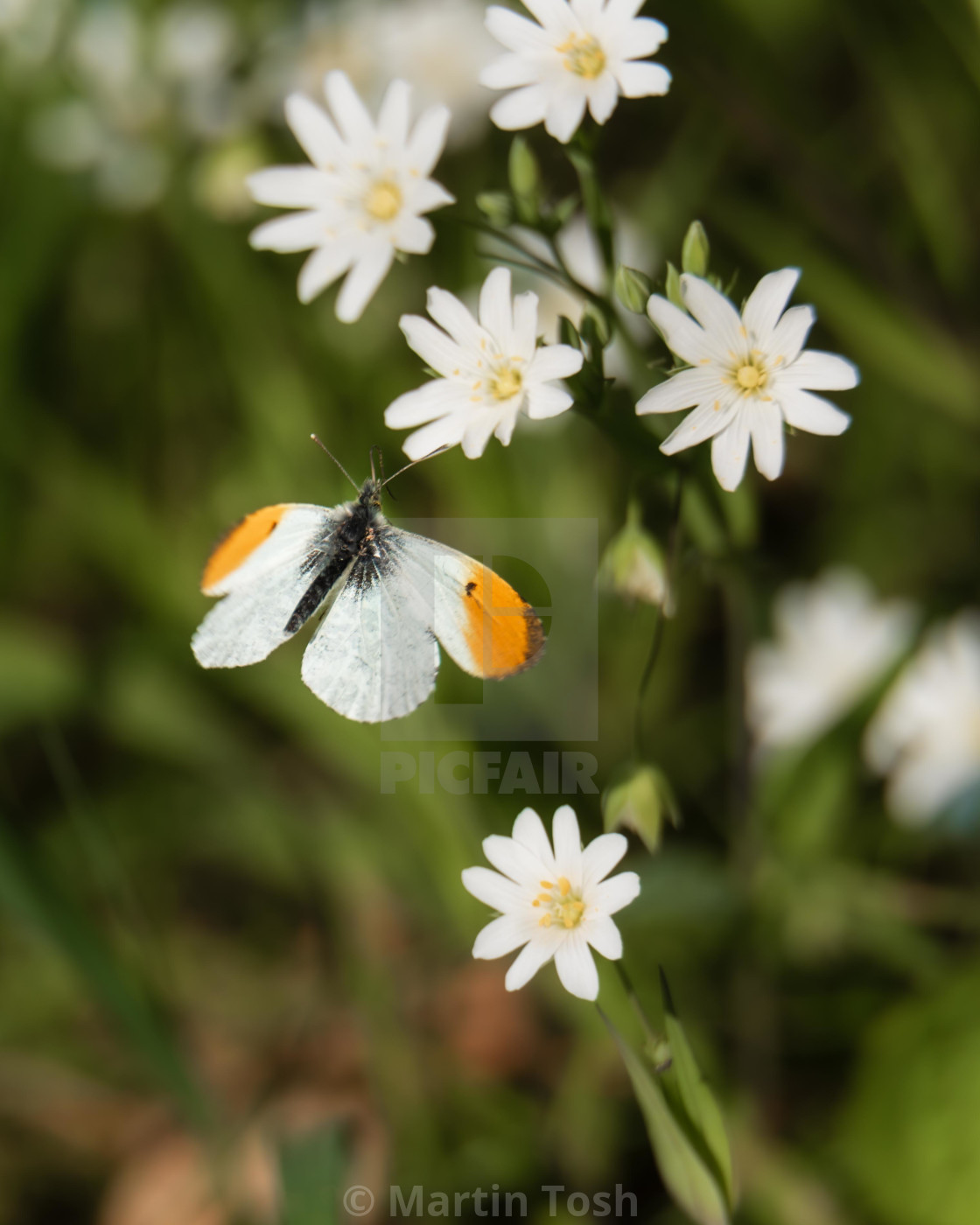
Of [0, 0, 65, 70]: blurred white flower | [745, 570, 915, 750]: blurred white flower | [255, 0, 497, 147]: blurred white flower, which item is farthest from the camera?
[0, 0, 65, 70]: blurred white flower

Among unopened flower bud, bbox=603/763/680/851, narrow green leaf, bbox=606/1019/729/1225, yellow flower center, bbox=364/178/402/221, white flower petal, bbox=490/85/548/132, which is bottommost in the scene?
narrow green leaf, bbox=606/1019/729/1225

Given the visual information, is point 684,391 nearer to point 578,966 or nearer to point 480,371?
point 480,371

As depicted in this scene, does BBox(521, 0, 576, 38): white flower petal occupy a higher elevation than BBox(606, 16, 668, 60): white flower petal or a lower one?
higher

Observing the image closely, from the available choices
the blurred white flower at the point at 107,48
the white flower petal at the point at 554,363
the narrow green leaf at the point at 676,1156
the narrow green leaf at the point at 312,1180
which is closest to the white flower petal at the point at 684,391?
the white flower petal at the point at 554,363

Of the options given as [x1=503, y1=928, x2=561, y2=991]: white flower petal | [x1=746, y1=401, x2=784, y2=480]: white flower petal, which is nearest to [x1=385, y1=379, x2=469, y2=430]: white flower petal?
[x1=746, y1=401, x2=784, y2=480]: white flower petal

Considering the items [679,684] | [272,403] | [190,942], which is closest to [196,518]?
[272,403]

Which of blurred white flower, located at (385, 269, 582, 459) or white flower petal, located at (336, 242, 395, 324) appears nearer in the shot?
blurred white flower, located at (385, 269, 582, 459)

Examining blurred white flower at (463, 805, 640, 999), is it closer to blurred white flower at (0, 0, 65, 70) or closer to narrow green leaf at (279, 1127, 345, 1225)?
narrow green leaf at (279, 1127, 345, 1225)

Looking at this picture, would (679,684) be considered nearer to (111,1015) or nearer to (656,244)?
(656,244)
